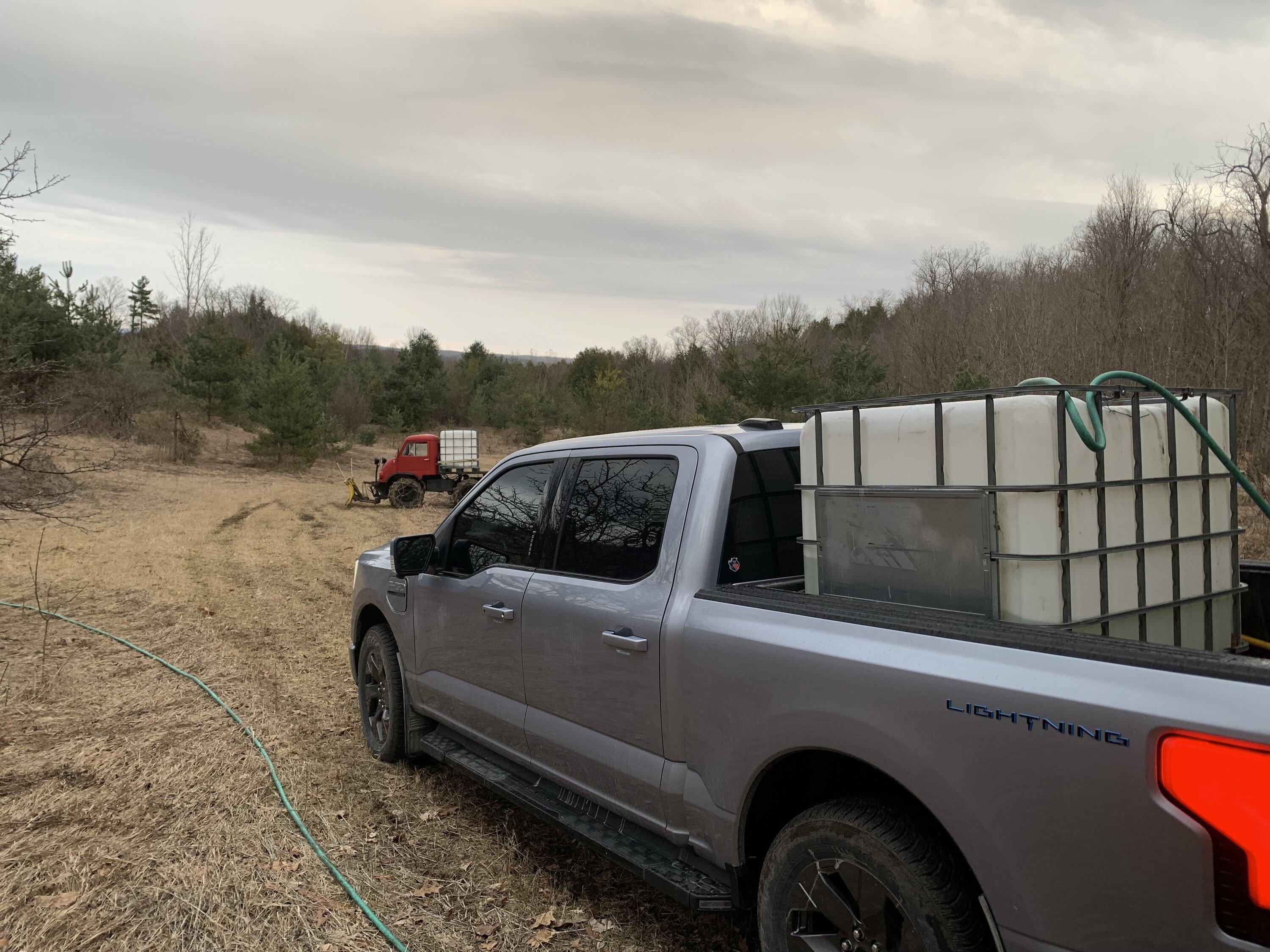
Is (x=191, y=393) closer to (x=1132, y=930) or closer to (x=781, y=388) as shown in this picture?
(x=781, y=388)

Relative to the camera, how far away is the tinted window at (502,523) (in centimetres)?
397

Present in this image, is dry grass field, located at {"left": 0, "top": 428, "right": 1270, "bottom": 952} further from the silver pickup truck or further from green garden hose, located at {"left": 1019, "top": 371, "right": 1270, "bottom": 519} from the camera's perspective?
green garden hose, located at {"left": 1019, "top": 371, "right": 1270, "bottom": 519}

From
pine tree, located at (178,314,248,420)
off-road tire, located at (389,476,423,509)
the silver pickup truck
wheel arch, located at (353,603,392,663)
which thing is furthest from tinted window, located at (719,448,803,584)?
pine tree, located at (178,314,248,420)

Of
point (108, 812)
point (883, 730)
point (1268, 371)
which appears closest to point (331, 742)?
point (108, 812)

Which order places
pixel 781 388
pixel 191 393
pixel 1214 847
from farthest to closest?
pixel 191 393 < pixel 781 388 < pixel 1214 847

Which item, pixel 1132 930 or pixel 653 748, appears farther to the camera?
pixel 653 748

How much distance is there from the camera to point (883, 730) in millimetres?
2184

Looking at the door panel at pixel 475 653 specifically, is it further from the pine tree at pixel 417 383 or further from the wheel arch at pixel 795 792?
the pine tree at pixel 417 383

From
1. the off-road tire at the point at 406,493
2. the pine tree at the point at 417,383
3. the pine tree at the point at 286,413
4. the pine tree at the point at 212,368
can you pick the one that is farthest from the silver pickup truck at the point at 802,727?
the pine tree at the point at 417,383

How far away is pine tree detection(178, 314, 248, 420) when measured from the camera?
111 feet

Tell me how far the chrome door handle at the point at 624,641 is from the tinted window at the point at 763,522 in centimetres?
34

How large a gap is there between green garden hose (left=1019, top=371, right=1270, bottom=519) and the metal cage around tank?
1.0 inches

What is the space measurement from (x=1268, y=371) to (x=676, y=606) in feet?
70.5

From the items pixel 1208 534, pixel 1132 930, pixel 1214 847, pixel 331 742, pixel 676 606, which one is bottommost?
pixel 331 742
